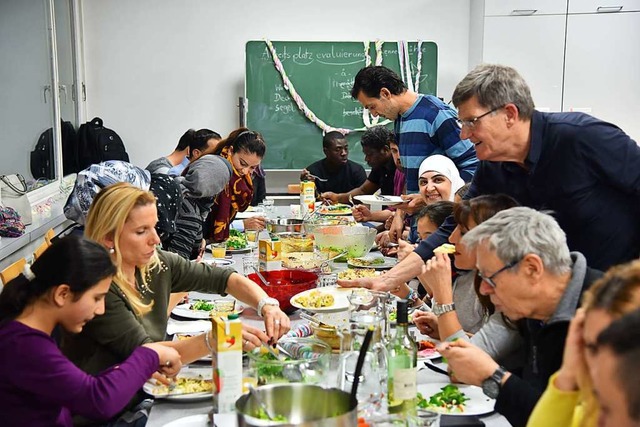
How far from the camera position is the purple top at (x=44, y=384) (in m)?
1.72

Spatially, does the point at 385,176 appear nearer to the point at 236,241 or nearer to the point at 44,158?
the point at 236,241

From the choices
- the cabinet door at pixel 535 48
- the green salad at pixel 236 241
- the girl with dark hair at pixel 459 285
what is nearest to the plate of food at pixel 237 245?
the green salad at pixel 236 241

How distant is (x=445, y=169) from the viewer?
144 inches

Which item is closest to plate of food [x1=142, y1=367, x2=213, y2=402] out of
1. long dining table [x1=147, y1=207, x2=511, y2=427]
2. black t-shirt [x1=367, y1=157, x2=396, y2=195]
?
long dining table [x1=147, y1=207, x2=511, y2=427]

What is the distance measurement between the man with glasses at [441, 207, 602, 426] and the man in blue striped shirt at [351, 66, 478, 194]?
6.92ft

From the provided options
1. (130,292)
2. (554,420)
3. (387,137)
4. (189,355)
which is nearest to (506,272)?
(554,420)

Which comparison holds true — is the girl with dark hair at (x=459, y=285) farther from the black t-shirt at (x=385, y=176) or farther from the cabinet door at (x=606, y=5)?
the cabinet door at (x=606, y=5)

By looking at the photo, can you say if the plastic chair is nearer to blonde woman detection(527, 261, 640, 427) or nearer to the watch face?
the watch face

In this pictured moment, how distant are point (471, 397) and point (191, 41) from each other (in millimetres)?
5518

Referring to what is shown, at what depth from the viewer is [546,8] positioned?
20.3 feet

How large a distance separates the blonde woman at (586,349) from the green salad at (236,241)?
2.80 metres

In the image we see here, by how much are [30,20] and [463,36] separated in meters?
3.92

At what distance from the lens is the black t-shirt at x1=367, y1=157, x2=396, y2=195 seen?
19.3ft

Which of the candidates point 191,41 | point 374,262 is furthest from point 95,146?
point 374,262
